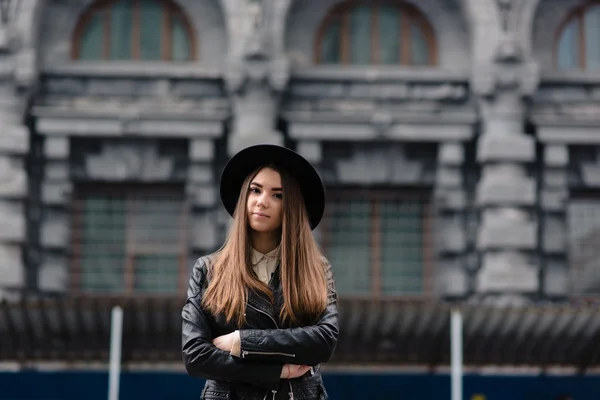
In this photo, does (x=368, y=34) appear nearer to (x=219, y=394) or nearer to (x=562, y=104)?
(x=562, y=104)

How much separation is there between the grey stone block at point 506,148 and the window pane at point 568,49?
1.88m

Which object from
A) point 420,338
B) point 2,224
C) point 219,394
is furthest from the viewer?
point 2,224

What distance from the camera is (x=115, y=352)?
1559 centimetres

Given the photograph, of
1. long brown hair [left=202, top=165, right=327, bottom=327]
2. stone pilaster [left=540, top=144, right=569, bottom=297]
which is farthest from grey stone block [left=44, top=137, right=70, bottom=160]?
long brown hair [left=202, top=165, right=327, bottom=327]

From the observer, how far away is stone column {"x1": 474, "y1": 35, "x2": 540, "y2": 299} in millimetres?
19000

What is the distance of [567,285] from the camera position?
64.2 ft

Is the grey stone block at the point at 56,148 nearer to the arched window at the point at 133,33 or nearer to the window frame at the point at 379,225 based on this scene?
the arched window at the point at 133,33

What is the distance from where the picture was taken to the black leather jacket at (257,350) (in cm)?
420

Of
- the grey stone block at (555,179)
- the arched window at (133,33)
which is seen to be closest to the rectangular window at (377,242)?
the grey stone block at (555,179)

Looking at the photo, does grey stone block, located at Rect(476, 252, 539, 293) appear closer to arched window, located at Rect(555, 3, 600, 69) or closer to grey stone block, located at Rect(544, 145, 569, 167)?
grey stone block, located at Rect(544, 145, 569, 167)

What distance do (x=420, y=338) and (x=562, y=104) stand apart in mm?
5541

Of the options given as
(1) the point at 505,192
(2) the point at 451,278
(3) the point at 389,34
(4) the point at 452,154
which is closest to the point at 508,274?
(2) the point at 451,278

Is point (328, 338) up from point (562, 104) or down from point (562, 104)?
down

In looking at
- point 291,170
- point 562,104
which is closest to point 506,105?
point 562,104
